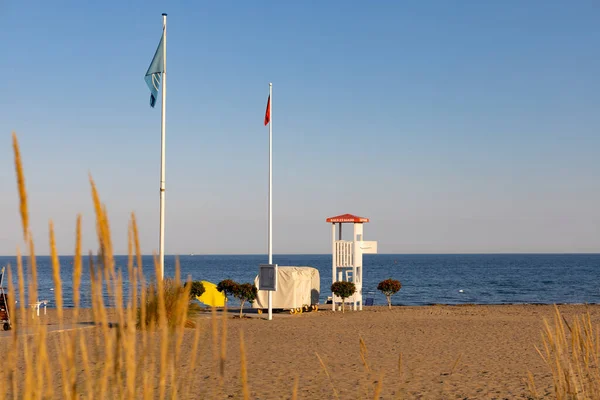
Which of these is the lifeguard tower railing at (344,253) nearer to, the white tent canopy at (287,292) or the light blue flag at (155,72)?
the white tent canopy at (287,292)

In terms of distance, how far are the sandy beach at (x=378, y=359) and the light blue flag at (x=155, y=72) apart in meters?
5.83

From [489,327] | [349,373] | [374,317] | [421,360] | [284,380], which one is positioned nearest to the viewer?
[284,380]

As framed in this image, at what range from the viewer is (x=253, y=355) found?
38.6ft

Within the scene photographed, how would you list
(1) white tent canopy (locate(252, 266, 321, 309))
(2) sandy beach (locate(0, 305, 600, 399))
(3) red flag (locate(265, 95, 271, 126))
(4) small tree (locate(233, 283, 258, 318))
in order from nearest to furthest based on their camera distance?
(2) sandy beach (locate(0, 305, 600, 399))
(3) red flag (locate(265, 95, 271, 126))
(4) small tree (locate(233, 283, 258, 318))
(1) white tent canopy (locate(252, 266, 321, 309))

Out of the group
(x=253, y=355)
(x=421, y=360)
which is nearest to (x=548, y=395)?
(x=421, y=360)

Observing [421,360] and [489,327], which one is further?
[489,327]

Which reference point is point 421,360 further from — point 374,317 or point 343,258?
point 343,258

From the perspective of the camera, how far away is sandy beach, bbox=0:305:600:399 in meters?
8.23

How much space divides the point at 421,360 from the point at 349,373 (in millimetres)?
2125

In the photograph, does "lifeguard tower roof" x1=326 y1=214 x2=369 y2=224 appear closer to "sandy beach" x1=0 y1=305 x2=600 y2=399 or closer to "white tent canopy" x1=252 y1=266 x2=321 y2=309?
"white tent canopy" x1=252 y1=266 x2=321 y2=309

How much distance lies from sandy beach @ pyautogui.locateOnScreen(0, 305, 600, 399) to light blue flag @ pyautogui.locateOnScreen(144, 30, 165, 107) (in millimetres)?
5833

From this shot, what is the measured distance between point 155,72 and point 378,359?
29.8ft

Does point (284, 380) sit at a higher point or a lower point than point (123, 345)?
lower

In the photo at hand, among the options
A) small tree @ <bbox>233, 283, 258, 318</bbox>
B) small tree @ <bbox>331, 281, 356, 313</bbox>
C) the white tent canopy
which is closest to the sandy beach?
small tree @ <bbox>233, 283, 258, 318</bbox>
